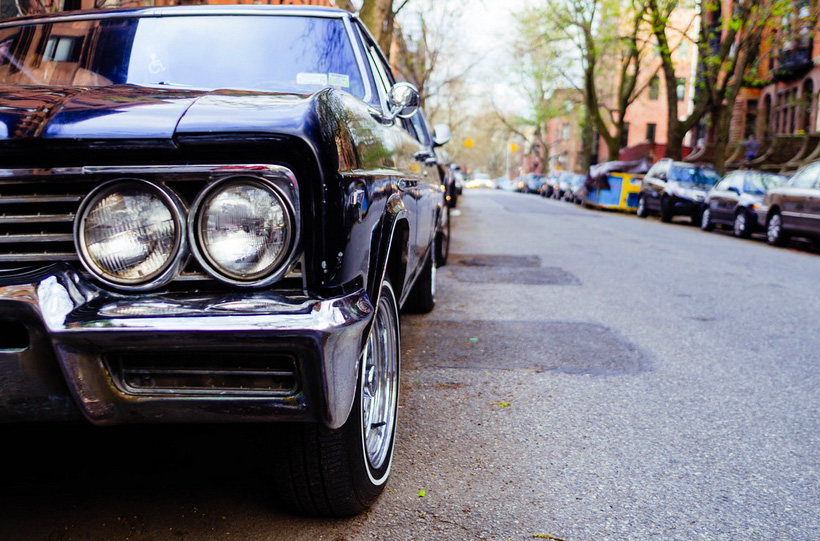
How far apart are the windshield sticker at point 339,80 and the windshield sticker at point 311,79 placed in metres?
0.03

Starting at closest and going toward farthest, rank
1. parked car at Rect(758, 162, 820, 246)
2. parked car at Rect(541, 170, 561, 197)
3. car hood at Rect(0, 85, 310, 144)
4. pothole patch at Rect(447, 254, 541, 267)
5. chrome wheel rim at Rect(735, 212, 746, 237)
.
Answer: car hood at Rect(0, 85, 310, 144)
pothole patch at Rect(447, 254, 541, 267)
parked car at Rect(758, 162, 820, 246)
chrome wheel rim at Rect(735, 212, 746, 237)
parked car at Rect(541, 170, 561, 197)

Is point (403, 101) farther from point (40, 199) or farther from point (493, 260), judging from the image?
point (493, 260)

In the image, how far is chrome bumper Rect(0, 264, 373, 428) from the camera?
1.87 m

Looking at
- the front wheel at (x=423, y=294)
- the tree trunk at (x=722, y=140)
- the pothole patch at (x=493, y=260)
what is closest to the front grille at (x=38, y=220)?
the front wheel at (x=423, y=294)

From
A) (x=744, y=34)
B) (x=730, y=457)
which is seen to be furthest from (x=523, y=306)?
(x=744, y=34)

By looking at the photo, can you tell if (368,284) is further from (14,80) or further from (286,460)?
(14,80)

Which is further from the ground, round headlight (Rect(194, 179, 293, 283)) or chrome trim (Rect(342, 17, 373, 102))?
chrome trim (Rect(342, 17, 373, 102))

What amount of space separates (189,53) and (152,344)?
1935 millimetres

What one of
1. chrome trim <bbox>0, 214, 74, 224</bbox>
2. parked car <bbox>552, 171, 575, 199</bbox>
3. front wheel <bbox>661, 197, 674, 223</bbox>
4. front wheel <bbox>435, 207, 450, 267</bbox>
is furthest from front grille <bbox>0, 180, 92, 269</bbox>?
parked car <bbox>552, 171, 575, 199</bbox>

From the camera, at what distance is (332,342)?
1.92 m

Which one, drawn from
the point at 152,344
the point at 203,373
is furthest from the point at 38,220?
the point at 203,373

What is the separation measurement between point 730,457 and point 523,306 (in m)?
3.47

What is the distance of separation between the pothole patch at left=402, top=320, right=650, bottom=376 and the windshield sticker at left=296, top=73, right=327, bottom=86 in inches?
76.7

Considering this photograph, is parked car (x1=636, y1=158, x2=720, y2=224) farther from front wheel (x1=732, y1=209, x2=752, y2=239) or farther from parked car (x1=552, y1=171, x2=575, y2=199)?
parked car (x1=552, y1=171, x2=575, y2=199)
